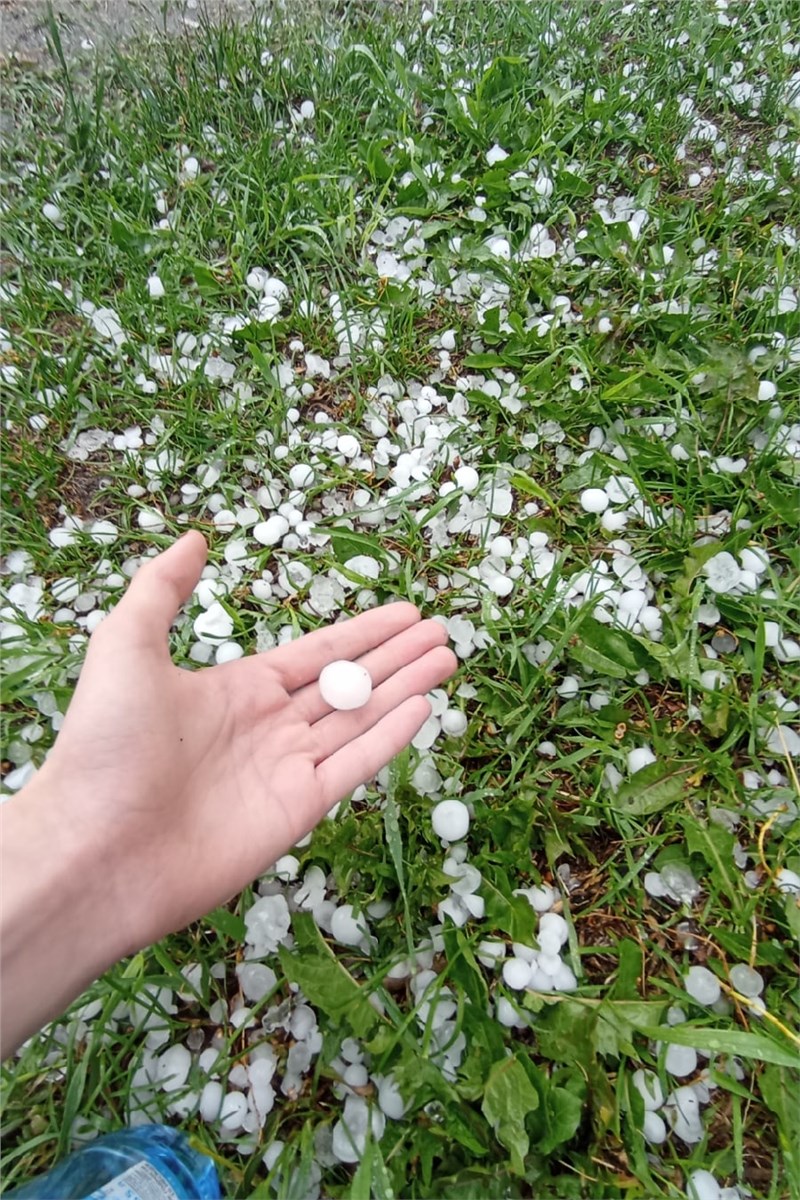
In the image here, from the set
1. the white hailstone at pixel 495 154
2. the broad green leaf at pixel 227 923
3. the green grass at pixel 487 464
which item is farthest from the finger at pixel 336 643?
the white hailstone at pixel 495 154

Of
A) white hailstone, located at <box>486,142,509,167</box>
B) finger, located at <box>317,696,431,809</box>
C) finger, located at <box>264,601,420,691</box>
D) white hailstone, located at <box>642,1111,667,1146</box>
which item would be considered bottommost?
white hailstone, located at <box>642,1111,667,1146</box>

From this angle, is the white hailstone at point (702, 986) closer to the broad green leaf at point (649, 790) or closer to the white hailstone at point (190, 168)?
the broad green leaf at point (649, 790)

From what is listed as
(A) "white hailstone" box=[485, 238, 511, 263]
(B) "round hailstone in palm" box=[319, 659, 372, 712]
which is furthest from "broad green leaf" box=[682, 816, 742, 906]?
(A) "white hailstone" box=[485, 238, 511, 263]

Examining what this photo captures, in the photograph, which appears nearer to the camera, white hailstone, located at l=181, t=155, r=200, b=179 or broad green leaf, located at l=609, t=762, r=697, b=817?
broad green leaf, located at l=609, t=762, r=697, b=817

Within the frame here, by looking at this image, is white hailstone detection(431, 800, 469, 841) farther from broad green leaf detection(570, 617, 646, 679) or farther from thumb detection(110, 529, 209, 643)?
thumb detection(110, 529, 209, 643)

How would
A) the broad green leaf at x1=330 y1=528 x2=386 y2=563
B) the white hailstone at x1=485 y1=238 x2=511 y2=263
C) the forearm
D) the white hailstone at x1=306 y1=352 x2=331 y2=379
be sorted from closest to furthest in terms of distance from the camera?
the forearm → the broad green leaf at x1=330 y1=528 x2=386 y2=563 → the white hailstone at x1=306 y1=352 x2=331 y2=379 → the white hailstone at x1=485 y1=238 x2=511 y2=263

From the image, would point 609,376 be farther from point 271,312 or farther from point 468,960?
point 468,960

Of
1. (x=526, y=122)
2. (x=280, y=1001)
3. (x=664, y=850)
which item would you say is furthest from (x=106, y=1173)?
(x=526, y=122)
